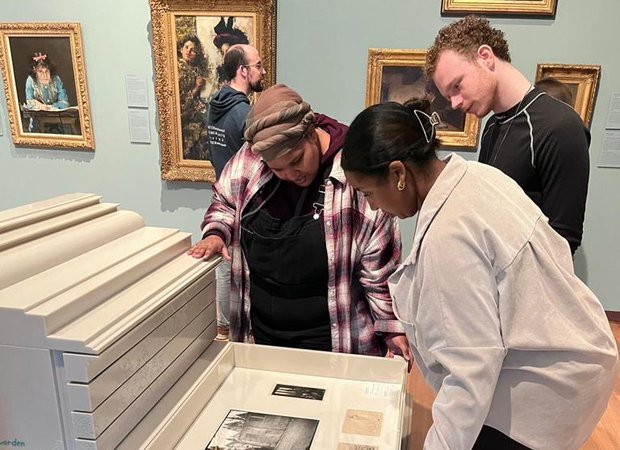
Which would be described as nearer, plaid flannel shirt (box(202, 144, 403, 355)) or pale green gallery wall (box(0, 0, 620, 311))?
plaid flannel shirt (box(202, 144, 403, 355))

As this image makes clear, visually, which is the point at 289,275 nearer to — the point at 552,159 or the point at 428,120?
the point at 428,120

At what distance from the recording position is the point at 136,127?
3.10m

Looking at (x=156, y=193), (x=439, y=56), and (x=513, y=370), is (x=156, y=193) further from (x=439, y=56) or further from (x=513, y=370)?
(x=513, y=370)

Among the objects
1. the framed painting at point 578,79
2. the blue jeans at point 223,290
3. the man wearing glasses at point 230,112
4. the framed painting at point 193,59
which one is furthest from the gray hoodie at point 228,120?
the framed painting at point 578,79

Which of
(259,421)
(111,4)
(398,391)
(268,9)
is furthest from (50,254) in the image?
(111,4)

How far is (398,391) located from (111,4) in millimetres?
2818

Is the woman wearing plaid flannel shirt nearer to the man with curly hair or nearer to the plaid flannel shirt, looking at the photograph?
the plaid flannel shirt

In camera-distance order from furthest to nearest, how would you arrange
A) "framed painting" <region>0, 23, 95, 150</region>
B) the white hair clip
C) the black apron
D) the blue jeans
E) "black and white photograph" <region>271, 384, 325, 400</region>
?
1. "framed painting" <region>0, 23, 95, 150</region>
2. the blue jeans
3. the black apron
4. "black and white photograph" <region>271, 384, 325, 400</region>
5. the white hair clip

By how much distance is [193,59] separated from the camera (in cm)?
290

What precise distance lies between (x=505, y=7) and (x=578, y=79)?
559 mm

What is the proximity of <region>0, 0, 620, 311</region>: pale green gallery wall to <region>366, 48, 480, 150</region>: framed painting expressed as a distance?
2.3 inches

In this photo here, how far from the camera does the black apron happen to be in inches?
46.8

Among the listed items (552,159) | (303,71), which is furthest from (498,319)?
(303,71)

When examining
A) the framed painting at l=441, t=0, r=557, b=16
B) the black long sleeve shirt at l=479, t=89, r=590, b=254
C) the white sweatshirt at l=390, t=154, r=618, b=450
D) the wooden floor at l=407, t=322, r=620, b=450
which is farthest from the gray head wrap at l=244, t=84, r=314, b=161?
the framed painting at l=441, t=0, r=557, b=16
